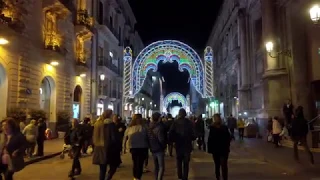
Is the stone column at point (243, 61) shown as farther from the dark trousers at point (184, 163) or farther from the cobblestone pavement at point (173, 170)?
the dark trousers at point (184, 163)

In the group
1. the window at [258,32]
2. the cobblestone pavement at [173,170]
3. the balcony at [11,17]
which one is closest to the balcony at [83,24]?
the balcony at [11,17]

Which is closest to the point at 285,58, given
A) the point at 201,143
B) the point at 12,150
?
the point at 201,143

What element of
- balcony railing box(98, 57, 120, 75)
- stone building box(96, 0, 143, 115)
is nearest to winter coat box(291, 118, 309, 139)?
stone building box(96, 0, 143, 115)

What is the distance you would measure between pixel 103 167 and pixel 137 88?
93.9ft

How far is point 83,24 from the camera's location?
2897cm

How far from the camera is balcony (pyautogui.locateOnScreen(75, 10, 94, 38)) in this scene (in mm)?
28891

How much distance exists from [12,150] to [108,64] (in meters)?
33.7

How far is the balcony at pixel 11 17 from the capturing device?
670 inches

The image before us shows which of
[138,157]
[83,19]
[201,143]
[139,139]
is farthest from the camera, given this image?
[83,19]

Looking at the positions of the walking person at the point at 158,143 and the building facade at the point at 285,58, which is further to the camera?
the building facade at the point at 285,58

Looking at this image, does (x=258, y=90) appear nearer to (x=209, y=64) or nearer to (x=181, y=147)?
(x=209, y=64)

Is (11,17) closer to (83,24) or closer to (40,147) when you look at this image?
(40,147)

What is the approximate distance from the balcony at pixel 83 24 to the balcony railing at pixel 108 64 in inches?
247

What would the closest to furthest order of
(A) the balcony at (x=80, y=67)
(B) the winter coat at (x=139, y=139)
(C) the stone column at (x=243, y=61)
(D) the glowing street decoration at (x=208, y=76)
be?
(B) the winter coat at (x=139, y=139) → (A) the balcony at (x=80, y=67) → (C) the stone column at (x=243, y=61) → (D) the glowing street decoration at (x=208, y=76)
